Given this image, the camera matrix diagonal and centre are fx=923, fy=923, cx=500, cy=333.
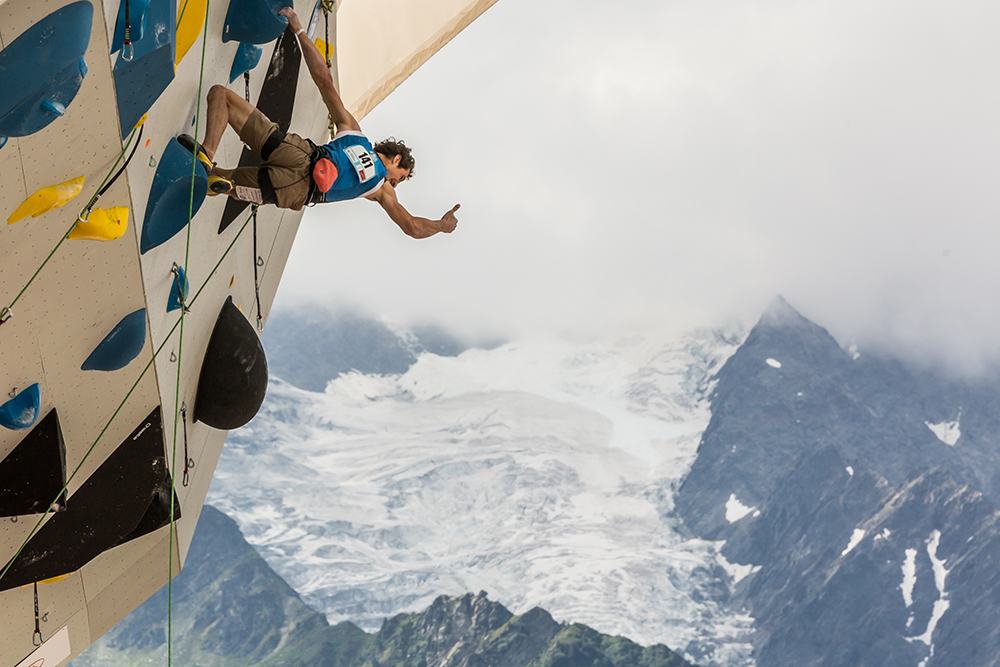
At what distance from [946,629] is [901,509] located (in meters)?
7.12

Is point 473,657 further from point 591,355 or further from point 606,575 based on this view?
point 591,355

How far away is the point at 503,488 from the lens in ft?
167

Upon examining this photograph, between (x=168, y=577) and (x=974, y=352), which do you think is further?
(x=974, y=352)

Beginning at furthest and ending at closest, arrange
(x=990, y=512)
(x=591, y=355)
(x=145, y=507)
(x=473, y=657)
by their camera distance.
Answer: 1. (x=591, y=355)
2. (x=990, y=512)
3. (x=473, y=657)
4. (x=145, y=507)

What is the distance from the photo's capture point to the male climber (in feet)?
10.6

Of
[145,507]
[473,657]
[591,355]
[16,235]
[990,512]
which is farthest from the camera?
[591,355]

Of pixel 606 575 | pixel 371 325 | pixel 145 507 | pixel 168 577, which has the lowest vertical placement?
pixel 606 575

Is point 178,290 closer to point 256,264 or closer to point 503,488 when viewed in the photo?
point 256,264

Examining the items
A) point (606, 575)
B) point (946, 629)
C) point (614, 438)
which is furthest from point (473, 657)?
point (946, 629)

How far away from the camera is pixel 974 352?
57.5m

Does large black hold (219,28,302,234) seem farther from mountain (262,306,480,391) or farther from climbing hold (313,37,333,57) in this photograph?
mountain (262,306,480,391)

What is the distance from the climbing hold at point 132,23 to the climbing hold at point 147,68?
2 centimetres

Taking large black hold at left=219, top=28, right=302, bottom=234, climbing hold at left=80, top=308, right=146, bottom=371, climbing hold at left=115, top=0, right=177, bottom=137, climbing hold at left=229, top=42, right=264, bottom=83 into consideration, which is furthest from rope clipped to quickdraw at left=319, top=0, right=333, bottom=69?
climbing hold at left=80, top=308, right=146, bottom=371

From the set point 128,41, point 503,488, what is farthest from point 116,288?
Answer: point 503,488
